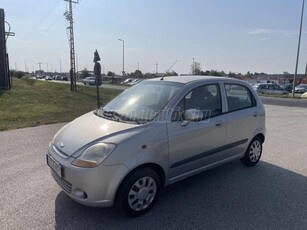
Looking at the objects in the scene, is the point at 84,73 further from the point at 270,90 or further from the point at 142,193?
the point at 142,193

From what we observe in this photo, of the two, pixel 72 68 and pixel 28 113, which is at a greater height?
pixel 72 68

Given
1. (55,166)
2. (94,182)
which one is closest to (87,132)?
(55,166)

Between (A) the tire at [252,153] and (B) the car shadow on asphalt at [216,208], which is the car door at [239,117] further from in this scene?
(B) the car shadow on asphalt at [216,208]

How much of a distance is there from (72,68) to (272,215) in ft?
83.8

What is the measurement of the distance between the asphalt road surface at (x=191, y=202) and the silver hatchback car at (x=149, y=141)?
28cm

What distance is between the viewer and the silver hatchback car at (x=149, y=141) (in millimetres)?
2898

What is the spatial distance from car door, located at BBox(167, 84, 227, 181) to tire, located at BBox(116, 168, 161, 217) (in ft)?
1.10

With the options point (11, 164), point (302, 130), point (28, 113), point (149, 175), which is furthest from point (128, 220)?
point (28, 113)

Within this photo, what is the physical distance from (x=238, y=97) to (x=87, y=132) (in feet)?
8.72

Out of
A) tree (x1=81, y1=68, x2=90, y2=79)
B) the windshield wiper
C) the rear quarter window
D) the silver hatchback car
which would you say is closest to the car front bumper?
the silver hatchback car

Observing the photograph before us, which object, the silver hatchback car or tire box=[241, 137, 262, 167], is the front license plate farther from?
tire box=[241, 137, 262, 167]

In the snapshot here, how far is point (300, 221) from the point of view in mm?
3061

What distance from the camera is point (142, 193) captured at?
3170mm

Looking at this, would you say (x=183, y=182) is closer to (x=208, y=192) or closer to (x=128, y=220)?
(x=208, y=192)
